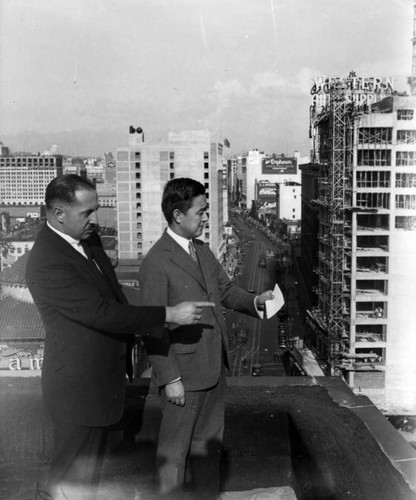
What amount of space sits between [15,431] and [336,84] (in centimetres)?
2188

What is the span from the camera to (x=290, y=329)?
28.8 meters

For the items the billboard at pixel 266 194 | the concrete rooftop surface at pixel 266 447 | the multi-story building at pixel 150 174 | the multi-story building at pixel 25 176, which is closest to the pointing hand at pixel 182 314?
the concrete rooftop surface at pixel 266 447

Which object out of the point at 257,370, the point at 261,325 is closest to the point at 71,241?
the point at 257,370

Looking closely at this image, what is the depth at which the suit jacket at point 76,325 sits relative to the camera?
176 cm

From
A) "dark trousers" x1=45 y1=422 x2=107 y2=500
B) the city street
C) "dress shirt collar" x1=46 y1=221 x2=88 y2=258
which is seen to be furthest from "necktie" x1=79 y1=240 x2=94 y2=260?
the city street

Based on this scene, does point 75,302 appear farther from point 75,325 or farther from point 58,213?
point 58,213

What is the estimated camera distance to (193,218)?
2084 millimetres

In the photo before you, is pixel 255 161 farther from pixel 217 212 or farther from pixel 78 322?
pixel 78 322

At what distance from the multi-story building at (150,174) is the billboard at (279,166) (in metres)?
45.0

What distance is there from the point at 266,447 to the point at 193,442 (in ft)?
2.10

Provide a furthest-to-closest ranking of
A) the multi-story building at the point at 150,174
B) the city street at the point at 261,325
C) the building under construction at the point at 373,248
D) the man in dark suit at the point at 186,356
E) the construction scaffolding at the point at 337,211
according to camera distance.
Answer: the multi-story building at the point at 150,174, the city street at the point at 261,325, the construction scaffolding at the point at 337,211, the building under construction at the point at 373,248, the man in dark suit at the point at 186,356

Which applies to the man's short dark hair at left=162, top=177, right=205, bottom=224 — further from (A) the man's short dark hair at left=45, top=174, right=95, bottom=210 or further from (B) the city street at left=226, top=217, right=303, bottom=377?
(B) the city street at left=226, top=217, right=303, bottom=377

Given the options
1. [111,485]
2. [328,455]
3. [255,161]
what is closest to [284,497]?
[328,455]

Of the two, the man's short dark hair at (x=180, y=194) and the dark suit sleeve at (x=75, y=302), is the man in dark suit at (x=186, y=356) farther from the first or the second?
the dark suit sleeve at (x=75, y=302)
